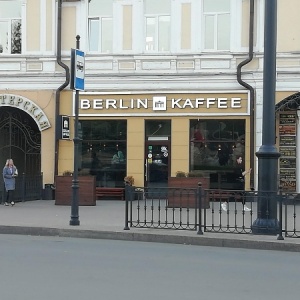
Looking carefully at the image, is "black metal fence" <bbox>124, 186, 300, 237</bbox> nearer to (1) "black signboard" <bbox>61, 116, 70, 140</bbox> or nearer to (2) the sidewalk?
(2) the sidewalk

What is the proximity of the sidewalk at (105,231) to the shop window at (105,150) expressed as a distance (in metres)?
4.19

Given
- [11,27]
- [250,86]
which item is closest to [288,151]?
[250,86]

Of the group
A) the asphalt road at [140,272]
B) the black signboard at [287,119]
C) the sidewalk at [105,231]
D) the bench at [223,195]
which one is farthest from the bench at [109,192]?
the asphalt road at [140,272]

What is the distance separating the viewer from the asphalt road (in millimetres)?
7656

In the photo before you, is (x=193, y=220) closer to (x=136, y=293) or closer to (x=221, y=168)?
(x=136, y=293)

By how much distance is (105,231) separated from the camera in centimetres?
1337

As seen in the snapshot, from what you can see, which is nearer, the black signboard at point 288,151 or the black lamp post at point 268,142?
the black lamp post at point 268,142

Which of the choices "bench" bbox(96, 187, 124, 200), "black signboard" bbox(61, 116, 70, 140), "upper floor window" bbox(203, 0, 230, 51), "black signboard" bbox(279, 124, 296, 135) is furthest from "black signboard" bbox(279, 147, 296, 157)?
"black signboard" bbox(61, 116, 70, 140)

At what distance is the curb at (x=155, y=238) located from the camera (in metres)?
11.8

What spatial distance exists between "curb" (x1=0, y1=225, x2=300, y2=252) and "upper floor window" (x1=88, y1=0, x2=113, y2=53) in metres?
10.3

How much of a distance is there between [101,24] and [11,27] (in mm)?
3434

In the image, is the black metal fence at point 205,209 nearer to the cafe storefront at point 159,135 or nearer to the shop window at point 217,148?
the cafe storefront at point 159,135

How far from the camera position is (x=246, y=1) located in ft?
71.7

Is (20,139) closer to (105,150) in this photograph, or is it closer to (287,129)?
(105,150)
